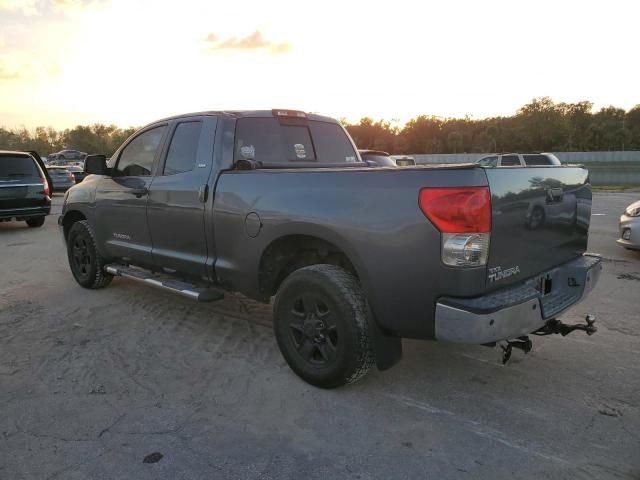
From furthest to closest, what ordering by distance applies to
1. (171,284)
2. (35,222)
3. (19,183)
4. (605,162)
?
(605,162)
(35,222)
(19,183)
(171,284)

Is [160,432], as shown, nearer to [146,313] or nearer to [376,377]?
[376,377]

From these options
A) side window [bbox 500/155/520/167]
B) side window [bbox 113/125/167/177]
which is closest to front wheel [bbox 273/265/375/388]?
side window [bbox 113/125/167/177]

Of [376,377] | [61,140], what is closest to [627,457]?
[376,377]

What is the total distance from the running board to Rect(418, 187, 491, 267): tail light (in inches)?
86.0

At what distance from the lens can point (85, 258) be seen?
6.17m

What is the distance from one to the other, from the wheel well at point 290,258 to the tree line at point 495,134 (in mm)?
63571

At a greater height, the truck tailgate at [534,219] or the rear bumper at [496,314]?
the truck tailgate at [534,219]

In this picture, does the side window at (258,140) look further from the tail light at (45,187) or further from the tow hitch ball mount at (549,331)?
the tail light at (45,187)

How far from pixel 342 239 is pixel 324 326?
64 cm

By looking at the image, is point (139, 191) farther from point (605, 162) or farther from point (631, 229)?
point (605, 162)

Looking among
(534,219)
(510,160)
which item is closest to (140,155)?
(534,219)

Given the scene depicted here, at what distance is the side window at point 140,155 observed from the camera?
504 centimetres

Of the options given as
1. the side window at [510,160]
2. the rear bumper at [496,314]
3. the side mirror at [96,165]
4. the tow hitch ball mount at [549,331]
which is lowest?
the tow hitch ball mount at [549,331]

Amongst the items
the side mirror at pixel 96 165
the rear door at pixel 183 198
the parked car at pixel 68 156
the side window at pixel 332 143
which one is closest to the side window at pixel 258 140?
the rear door at pixel 183 198
